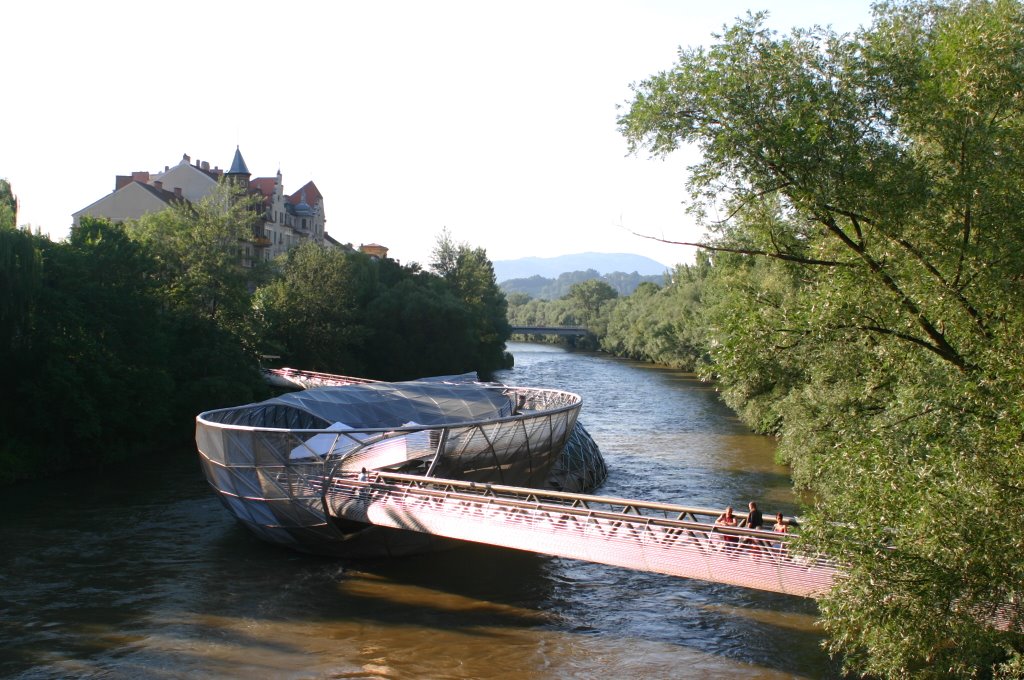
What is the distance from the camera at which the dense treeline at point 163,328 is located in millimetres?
31078

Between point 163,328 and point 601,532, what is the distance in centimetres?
2931

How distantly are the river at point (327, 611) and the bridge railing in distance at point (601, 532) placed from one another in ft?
5.75

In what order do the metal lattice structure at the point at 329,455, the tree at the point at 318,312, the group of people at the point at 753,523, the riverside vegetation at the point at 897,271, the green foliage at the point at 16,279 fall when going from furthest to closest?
the tree at the point at 318,312, the green foliage at the point at 16,279, the metal lattice structure at the point at 329,455, the group of people at the point at 753,523, the riverside vegetation at the point at 897,271

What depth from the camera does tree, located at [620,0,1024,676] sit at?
9531 millimetres

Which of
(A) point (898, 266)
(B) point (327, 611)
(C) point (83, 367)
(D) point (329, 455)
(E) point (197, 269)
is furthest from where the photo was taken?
(E) point (197, 269)

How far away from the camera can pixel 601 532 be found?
15.5 metres

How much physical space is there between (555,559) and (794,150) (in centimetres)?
1387

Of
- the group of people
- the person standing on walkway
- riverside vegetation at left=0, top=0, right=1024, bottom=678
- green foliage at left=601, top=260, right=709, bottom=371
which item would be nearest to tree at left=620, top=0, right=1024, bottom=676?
riverside vegetation at left=0, top=0, right=1024, bottom=678

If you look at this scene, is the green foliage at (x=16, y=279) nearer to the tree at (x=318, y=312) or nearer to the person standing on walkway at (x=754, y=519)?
the tree at (x=318, y=312)

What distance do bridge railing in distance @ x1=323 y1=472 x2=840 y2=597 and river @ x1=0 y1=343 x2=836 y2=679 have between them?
1.75 metres

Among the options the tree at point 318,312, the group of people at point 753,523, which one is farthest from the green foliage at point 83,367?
the group of people at point 753,523

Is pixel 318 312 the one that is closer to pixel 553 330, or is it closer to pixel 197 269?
pixel 197 269

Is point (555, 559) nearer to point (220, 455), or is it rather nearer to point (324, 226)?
point (220, 455)

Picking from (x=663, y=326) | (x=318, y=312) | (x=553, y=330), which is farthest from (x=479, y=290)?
(x=553, y=330)
